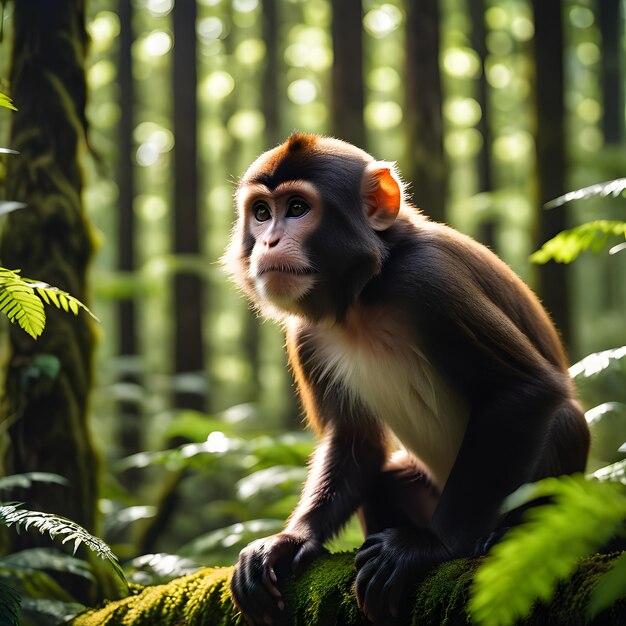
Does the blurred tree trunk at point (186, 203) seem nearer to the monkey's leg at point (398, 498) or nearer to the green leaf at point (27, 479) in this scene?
the green leaf at point (27, 479)

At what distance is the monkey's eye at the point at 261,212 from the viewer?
468 centimetres

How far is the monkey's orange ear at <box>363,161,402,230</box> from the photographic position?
461 cm

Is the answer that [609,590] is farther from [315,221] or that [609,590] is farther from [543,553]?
[315,221]

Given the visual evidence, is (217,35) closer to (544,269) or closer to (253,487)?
(544,269)

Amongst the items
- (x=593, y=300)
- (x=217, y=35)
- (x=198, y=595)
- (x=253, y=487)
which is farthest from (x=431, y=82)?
(x=593, y=300)

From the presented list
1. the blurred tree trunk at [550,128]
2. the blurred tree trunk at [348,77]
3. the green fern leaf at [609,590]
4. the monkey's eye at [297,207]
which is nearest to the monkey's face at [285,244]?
the monkey's eye at [297,207]

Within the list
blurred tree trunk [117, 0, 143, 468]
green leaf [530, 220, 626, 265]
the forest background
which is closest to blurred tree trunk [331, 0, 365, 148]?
the forest background

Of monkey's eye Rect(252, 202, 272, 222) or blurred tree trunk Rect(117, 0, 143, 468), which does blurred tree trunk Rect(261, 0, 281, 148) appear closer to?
blurred tree trunk Rect(117, 0, 143, 468)

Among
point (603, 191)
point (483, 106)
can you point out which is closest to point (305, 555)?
point (603, 191)

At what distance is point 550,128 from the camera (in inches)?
368

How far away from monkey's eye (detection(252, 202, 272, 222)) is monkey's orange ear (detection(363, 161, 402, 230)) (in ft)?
1.71

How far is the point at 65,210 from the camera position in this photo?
5316 millimetres

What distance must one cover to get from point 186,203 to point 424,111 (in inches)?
182

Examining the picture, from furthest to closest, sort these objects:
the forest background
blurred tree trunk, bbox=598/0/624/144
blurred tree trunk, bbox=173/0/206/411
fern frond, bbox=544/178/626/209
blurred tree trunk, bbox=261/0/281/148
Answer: blurred tree trunk, bbox=261/0/281/148 → blurred tree trunk, bbox=598/0/624/144 → blurred tree trunk, bbox=173/0/206/411 → the forest background → fern frond, bbox=544/178/626/209
